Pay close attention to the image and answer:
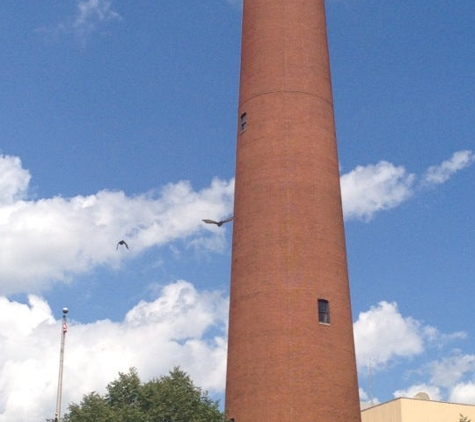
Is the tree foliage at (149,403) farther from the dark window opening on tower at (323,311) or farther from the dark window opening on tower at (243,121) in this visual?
the dark window opening on tower at (243,121)

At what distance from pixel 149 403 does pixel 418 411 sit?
20577mm

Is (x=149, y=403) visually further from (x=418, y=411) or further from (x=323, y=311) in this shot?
(x=418, y=411)

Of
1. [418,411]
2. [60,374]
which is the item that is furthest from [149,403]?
[418,411]

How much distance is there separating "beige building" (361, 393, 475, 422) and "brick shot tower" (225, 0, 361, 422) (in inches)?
559

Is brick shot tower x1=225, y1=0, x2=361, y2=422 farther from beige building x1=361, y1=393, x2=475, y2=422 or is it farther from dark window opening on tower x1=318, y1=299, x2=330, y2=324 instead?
beige building x1=361, y1=393, x2=475, y2=422

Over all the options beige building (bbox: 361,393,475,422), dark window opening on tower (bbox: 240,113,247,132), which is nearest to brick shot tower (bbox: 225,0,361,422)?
dark window opening on tower (bbox: 240,113,247,132)

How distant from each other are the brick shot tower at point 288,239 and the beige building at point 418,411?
14.2 meters

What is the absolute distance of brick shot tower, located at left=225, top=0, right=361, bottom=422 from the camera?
1483 inches

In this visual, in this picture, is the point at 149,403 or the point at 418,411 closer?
the point at 149,403

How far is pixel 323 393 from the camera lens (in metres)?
37.5

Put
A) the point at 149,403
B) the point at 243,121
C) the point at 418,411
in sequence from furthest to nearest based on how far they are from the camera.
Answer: the point at 418,411 → the point at 243,121 → the point at 149,403

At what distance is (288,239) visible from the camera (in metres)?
39.5

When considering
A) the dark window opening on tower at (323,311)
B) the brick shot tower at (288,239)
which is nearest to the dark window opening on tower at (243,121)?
the brick shot tower at (288,239)

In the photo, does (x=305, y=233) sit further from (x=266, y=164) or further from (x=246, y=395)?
(x=246, y=395)
